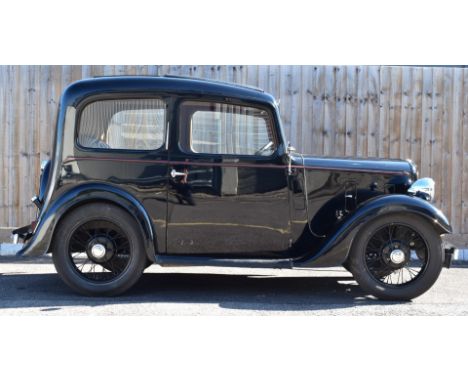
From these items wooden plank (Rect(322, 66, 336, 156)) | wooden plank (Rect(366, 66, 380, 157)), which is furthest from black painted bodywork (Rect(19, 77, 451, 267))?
wooden plank (Rect(366, 66, 380, 157))

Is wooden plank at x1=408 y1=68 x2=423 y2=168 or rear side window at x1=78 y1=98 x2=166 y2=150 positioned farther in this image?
wooden plank at x1=408 y1=68 x2=423 y2=168

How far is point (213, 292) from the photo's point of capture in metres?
6.76

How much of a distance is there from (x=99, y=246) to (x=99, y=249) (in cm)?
3

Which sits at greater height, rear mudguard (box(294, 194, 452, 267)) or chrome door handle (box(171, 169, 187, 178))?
chrome door handle (box(171, 169, 187, 178))

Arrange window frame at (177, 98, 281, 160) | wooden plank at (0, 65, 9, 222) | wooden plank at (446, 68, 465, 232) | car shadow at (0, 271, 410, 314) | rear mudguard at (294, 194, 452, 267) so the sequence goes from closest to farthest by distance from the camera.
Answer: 1. car shadow at (0, 271, 410, 314)
2. rear mudguard at (294, 194, 452, 267)
3. window frame at (177, 98, 281, 160)
4. wooden plank at (446, 68, 465, 232)
5. wooden plank at (0, 65, 9, 222)

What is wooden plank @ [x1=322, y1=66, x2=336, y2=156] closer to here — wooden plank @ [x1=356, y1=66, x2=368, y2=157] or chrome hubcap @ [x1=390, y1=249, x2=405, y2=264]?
wooden plank @ [x1=356, y1=66, x2=368, y2=157]

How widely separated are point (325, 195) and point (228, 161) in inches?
40.5

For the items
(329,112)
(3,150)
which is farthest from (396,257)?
(3,150)

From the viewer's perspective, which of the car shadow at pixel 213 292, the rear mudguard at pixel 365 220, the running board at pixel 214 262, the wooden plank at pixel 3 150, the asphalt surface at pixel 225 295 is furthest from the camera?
the wooden plank at pixel 3 150

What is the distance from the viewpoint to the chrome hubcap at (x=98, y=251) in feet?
21.1

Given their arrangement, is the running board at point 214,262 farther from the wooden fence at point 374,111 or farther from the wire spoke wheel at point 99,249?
the wooden fence at point 374,111

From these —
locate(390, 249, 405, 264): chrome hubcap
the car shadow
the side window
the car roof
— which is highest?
the car roof

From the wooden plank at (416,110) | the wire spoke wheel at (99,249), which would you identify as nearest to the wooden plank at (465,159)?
the wooden plank at (416,110)

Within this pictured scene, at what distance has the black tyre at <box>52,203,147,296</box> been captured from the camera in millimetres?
6406
